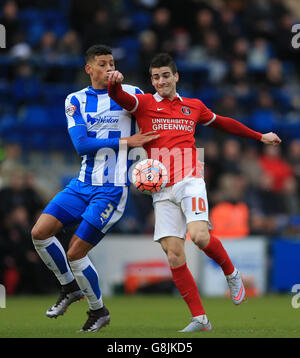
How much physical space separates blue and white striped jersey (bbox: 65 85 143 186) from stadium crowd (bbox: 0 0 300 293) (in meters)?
5.82

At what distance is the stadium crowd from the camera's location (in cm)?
1397

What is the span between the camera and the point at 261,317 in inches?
369

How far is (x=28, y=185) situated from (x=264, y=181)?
15.1 ft

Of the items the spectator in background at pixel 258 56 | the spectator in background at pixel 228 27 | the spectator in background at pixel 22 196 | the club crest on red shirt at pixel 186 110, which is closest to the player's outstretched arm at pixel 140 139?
the club crest on red shirt at pixel 186 110

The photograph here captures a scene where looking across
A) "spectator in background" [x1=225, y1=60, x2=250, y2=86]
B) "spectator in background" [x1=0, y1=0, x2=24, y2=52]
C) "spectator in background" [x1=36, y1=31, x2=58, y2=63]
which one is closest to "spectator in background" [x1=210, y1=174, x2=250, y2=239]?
"spectator in background" [x1=225, y1=60, x2=250, y2=86]

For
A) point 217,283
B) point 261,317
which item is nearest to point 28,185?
point 217,283

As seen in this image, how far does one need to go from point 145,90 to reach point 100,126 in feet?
25.7

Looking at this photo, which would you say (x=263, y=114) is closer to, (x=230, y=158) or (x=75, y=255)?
(x=230, y=158)

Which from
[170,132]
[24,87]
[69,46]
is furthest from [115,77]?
[69,46]

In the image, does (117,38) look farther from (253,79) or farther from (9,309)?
(9,309)

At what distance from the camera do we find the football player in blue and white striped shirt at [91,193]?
7613mm

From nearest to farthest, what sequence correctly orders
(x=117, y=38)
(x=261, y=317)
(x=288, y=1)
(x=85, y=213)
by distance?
(x=85, y=213)
(x=261, y=317)
(x=117, y=38)
(x=288, y=1)

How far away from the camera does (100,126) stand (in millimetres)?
7820

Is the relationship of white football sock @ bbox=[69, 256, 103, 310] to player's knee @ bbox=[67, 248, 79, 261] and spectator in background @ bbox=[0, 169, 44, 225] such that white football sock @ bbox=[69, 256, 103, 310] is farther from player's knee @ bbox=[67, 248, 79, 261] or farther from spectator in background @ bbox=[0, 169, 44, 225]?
spectator in background @ bbox=[0, 169, 44, 225]
